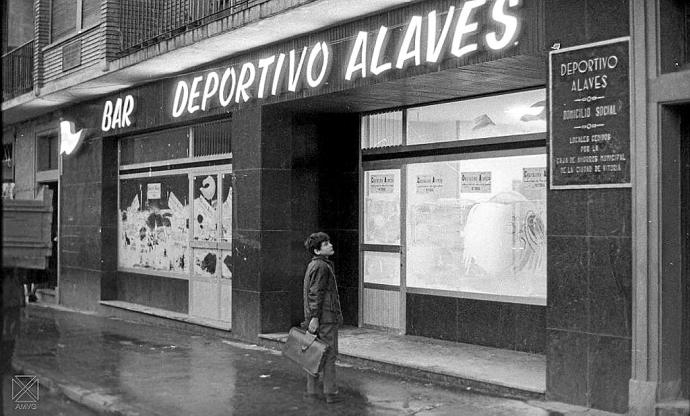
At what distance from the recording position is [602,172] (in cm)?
775

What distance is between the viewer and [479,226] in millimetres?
10898

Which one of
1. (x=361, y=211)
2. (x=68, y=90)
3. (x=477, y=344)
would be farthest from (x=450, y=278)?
(x=68, y=90)

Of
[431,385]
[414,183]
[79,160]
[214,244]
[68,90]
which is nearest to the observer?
[431,385]

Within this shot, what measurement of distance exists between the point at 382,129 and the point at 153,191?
18.5 feet

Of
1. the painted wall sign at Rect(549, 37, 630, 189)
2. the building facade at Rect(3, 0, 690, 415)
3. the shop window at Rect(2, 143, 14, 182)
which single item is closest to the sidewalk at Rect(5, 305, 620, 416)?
the building facade at Rect(3, 0, 690, 415)

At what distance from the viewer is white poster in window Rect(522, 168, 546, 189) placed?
10.2 m

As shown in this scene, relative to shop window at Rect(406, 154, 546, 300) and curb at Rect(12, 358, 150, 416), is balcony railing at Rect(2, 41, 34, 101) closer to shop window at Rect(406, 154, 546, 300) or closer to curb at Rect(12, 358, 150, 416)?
curb at Rect(12, 358, 150, 416)

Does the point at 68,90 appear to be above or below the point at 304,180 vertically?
above

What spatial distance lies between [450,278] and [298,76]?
3491mm

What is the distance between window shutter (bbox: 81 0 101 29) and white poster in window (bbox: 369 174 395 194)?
733cm

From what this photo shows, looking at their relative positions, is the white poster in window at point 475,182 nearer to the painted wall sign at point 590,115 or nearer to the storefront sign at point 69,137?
the painted wall sign at point 590,115

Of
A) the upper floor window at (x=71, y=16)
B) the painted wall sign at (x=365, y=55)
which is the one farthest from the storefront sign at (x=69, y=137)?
the painted wall sign at (x=365, y=55)

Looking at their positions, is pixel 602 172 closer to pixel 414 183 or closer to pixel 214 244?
pixel 414 183

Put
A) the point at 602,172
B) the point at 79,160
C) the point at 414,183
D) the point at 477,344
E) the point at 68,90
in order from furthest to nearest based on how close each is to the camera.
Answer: the point at 79,160 < the point at 68,90 < the point at 414,183 < the point at 477,344 < the point at 602,172
